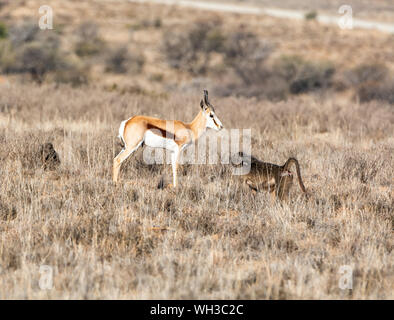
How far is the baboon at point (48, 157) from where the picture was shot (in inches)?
291

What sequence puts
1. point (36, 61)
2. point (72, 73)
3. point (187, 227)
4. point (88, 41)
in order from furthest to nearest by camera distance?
point (88, 41), point (36, 61), point (72, 73), point (187, 227)

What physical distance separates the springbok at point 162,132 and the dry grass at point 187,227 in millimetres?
484

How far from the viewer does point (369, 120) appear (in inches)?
491

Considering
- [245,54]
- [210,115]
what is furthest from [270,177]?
[245,54]

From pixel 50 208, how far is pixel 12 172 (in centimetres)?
179

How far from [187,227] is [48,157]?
126 inches

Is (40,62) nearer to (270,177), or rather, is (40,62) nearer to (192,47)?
(192,47)

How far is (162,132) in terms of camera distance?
6402 millimetres

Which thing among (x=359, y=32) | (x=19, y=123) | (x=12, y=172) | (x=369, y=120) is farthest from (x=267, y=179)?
(x=359, y=32)

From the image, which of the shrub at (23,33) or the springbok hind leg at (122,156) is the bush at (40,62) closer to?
the shrub at (23,33)

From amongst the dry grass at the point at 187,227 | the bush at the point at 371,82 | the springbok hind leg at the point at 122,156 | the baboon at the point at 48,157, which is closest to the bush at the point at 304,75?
the bush at the point at 371,82

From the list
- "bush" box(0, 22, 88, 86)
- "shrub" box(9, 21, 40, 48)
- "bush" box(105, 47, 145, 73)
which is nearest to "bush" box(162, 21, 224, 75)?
"bush" box(105, 47, 145, 73)

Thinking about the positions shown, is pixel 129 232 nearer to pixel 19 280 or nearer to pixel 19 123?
pixel 19 280

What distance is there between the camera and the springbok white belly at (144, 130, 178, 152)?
6.34 metres
